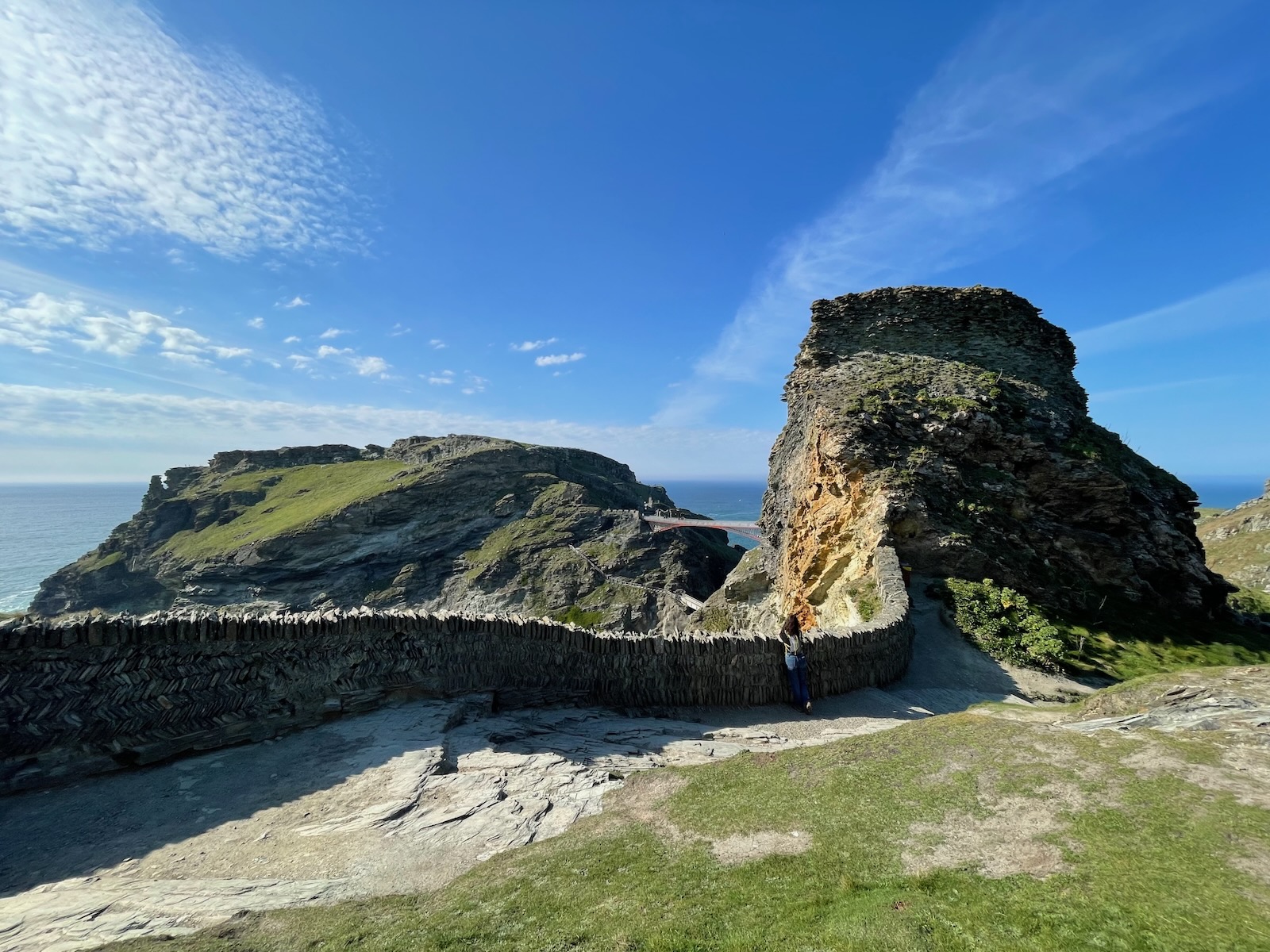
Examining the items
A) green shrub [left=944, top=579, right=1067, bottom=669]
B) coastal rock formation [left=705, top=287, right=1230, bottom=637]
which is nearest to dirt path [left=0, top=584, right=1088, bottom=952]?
green shrub [left=944, top=579, right=1067, bottom=669]

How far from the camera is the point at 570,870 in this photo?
635cm

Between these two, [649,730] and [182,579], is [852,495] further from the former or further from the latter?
[182,579]

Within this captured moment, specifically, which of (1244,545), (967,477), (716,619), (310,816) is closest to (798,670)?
(310,816)

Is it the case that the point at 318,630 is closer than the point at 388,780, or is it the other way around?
the point at 388,780

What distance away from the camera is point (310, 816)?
8.19 m

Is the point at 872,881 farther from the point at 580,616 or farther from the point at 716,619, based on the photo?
the point at 580,616

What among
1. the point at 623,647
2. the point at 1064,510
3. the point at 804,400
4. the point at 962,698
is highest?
the point at 804,400

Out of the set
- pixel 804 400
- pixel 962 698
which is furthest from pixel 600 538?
pixel 962 698

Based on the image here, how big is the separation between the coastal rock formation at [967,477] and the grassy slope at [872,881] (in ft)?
48.0

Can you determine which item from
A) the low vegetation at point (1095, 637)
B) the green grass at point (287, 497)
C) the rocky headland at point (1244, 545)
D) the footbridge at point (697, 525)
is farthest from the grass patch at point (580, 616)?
the rocky headland at point (1244, 545)

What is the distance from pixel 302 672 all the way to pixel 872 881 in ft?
34.8

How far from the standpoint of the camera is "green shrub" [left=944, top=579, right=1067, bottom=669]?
18906 millimetres

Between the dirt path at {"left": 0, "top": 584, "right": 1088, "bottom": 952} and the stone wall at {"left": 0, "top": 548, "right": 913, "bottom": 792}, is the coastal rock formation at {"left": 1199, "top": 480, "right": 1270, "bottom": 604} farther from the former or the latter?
the dirt path at {"left": 0, "top": 584, "right": 1088, "bottom": 952}

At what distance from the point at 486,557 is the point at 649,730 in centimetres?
8359
